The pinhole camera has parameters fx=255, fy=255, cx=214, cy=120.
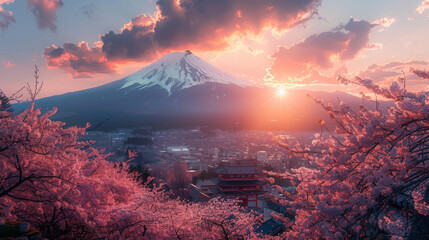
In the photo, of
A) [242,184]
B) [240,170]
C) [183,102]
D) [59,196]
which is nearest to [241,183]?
[242,184]

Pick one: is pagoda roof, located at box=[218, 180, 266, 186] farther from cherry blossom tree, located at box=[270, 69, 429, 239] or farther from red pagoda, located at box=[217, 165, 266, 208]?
cherry blossom tree, located at box=[270, 69, 429, 239]

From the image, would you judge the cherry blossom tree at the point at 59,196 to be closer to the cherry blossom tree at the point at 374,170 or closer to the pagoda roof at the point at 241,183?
the cherry blossom tree at the point at 374,170

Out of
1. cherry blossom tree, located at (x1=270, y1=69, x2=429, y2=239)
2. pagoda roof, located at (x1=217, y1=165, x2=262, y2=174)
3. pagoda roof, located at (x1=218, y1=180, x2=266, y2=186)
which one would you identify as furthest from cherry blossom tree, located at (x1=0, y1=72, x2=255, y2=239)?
pagoda roof, located at (x1=217, y1=165, x2=262, y2=174)

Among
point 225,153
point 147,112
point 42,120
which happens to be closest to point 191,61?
point 147,112

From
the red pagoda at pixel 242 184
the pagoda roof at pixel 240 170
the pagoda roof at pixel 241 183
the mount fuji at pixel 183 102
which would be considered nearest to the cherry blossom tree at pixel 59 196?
the red pagoda at pixel 242 184

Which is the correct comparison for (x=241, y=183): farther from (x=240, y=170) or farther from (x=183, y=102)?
(x=183, y=102)

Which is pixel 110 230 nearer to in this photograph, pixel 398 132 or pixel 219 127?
pixel 398 132

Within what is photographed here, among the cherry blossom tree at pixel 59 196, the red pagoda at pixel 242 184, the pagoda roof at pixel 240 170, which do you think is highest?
the cherry blossom tree at pixel 59 196
